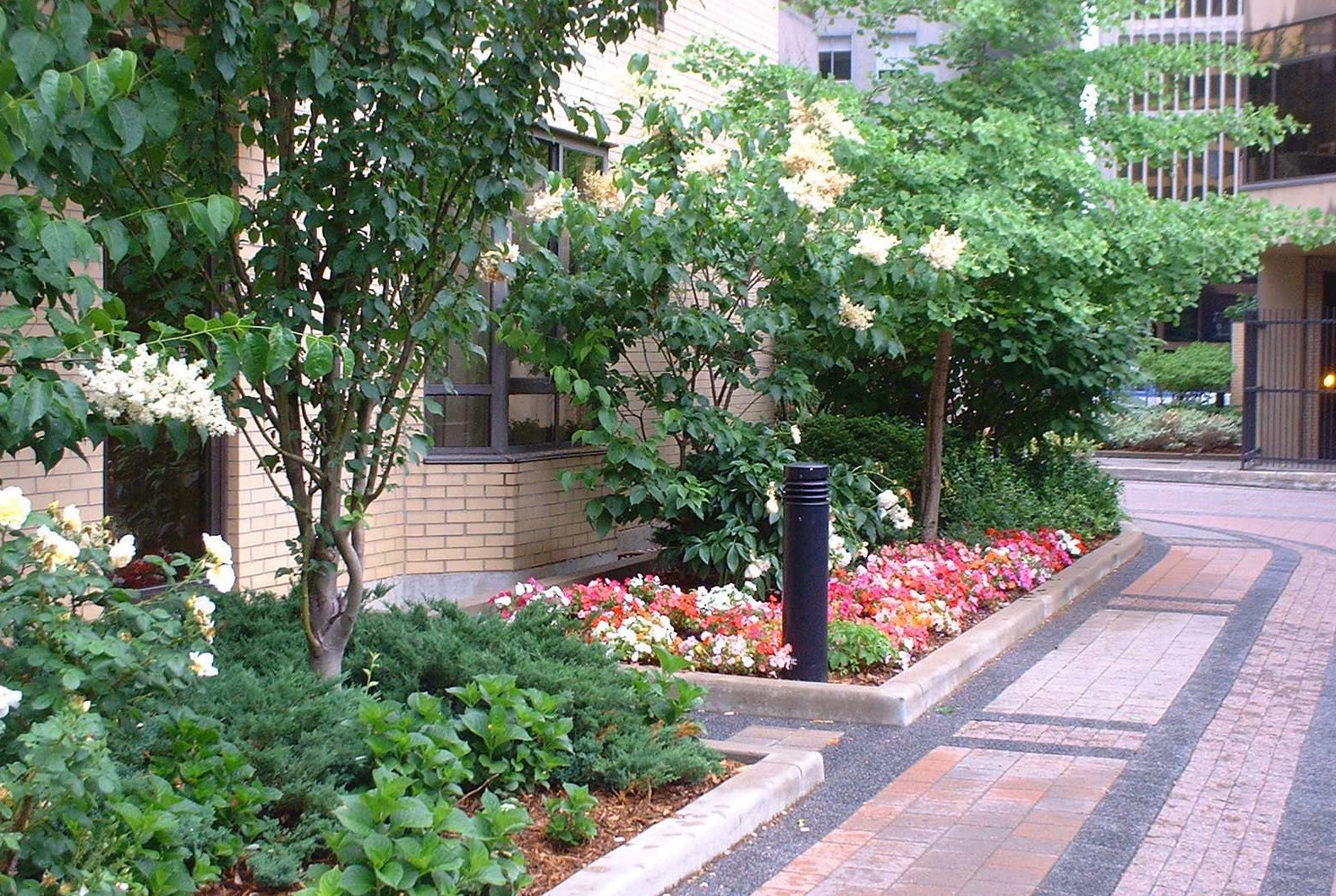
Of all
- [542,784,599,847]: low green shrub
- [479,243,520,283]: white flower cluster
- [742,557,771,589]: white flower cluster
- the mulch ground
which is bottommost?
the mulch ground

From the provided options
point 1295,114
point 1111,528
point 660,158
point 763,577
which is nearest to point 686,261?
point 660,158

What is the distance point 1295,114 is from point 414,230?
25.6 meters

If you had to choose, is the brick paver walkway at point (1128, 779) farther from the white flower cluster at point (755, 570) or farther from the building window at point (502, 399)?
the building window at point (502, 399)

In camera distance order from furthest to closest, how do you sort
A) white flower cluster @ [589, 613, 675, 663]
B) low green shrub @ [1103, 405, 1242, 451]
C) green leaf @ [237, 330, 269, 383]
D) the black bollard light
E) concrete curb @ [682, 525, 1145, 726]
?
1. low green shrub @ [1103, 405, 1242, 451]
2. white flower cluster @ [589, 613, 675, 663]
3. the black bollard light
4. concrete curb @ [682, 525, 1145, 726]
5. green leaf @ [237, 330, 269, 383]

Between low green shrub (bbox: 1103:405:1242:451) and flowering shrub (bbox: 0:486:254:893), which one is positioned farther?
low green shrub (bbox: 1103:405:1242:451)

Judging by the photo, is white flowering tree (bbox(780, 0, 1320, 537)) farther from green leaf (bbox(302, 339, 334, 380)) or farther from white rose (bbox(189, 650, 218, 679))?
white rose (bbox(189, 650, 218, 679))

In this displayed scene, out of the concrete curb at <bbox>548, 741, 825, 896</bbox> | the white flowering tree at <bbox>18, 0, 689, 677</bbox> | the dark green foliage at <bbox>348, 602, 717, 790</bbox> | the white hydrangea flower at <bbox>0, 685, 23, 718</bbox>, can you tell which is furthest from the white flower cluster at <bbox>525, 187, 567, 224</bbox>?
the white hydrangea flower at <bbox>0, 685, 23, 718</bbox>

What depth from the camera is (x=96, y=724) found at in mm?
3512

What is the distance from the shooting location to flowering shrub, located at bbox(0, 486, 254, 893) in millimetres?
3496

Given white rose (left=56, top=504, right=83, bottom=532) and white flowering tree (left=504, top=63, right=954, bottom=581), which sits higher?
white flowering tree (left=504, top=63, right=954, bottom=581)

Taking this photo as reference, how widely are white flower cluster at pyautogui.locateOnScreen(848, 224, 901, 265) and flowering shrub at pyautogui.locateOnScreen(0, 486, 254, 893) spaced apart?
18.5 ft

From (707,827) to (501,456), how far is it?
5.31 m

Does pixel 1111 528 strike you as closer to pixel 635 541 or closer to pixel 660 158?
pixel 635 541

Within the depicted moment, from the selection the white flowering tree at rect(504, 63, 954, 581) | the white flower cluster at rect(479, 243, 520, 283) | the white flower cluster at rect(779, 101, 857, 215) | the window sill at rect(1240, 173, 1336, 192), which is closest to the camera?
the white flower cluster at rect(479, 243, 520, 283)
